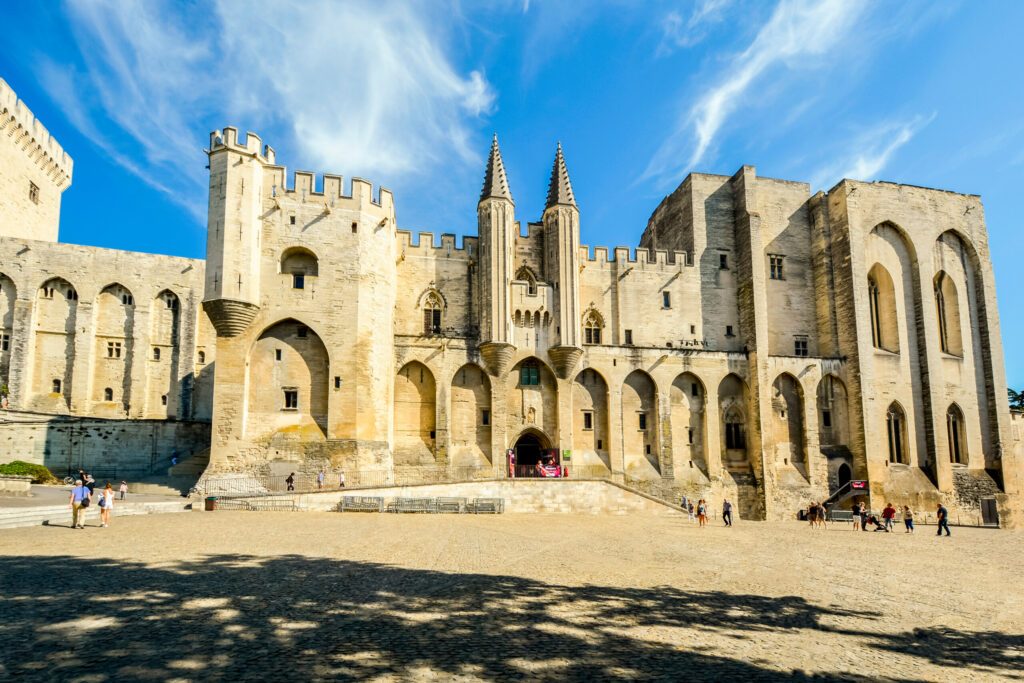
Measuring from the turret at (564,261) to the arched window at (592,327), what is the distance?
2.08 metres

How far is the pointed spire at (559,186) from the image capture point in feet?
116

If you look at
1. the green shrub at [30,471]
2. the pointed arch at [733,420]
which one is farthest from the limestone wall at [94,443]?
the pointed arch at [733,420]

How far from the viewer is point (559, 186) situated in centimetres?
3572

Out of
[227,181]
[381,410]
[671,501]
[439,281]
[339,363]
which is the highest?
[227,181]

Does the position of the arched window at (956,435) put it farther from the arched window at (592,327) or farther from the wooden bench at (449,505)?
the wooden bench at (449,505)

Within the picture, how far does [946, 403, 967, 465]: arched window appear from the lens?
128 ft

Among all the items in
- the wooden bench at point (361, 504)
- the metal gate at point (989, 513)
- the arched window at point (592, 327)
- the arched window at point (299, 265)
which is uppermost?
the arched window at point (299, 265)

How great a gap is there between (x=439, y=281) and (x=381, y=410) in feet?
27.1

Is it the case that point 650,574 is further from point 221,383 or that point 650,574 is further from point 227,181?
point 227,181

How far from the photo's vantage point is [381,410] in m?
30.3

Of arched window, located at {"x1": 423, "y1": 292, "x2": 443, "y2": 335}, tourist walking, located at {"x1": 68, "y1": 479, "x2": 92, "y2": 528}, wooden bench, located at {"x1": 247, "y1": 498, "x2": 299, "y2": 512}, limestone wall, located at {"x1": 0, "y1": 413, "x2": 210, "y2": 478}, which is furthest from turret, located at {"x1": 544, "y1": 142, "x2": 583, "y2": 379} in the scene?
tourist walking, located at {"x1": 68, "y1": 479, "x2": 92, "y2": 528}

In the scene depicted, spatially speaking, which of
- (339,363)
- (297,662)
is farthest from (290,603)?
(339,363)

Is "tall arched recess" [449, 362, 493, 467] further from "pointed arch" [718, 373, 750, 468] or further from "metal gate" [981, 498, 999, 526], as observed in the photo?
"metal gate" [981, 498, 999, 526]

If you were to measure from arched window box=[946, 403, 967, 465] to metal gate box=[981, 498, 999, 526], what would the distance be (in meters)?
2.78
